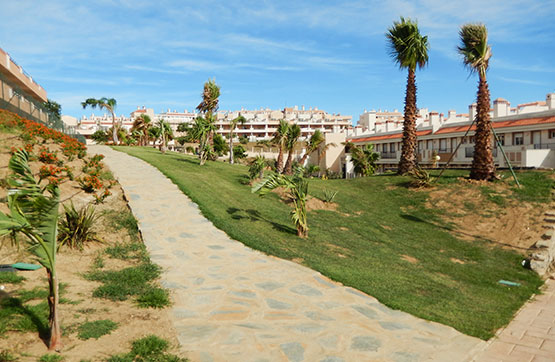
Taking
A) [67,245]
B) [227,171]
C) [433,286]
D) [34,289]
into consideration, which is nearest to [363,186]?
[227,171]

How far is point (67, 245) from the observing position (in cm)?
938

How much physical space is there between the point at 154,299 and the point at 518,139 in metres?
36.1

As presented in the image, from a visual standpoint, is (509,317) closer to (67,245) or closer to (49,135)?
(67,245)

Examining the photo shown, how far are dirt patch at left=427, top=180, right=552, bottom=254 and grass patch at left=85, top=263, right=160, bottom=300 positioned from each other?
1369 cm

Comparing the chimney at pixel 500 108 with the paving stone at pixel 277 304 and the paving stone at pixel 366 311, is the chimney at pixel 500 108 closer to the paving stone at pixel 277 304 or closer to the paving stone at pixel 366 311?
the paving stone at pixel 366 311

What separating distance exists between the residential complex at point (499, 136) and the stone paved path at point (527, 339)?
1359cm

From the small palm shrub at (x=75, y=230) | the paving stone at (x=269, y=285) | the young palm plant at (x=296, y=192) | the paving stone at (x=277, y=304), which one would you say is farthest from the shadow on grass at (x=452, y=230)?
the small palm shrub at (x=75, y=230)

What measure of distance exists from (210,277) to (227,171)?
18395 mm

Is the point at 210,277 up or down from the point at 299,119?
down

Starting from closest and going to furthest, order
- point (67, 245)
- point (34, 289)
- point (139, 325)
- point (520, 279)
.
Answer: point (139, 325), point (34, 289), point (67, 245), point (520, 279)

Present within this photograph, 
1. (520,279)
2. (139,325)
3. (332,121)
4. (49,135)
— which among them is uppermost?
(332,121)

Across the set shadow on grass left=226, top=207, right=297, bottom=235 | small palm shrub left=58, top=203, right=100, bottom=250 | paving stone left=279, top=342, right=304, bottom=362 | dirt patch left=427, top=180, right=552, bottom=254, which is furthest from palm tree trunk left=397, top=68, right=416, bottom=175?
paving stone left=279, top=342, right=304, bottom=362

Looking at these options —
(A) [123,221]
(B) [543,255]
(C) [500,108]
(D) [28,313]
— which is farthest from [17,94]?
(C) [500,108]

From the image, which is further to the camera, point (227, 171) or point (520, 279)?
point (227, 171)
